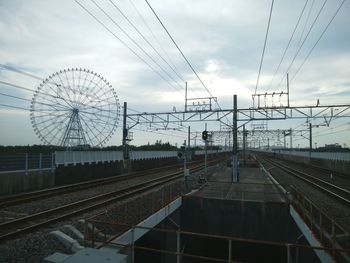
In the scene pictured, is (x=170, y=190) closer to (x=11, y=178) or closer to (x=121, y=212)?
(x=121, y=212)

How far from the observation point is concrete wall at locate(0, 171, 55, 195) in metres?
18.2

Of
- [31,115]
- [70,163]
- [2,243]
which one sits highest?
[31,115]

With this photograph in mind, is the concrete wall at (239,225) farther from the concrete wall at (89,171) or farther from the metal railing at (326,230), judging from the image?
the concrete wall at (89,171)

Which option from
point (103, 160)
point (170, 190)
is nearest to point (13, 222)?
point (170, 190)

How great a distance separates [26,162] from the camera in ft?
65.9

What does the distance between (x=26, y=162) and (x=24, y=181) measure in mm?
1221

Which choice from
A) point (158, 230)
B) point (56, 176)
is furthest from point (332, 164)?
point (158, 230)

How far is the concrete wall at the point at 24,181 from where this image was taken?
18.2m

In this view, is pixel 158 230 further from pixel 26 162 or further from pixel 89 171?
pixel 89 171

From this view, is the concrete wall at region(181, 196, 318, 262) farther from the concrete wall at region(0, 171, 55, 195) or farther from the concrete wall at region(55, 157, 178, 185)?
the concrete wall at region(55, 157, 178, 185)

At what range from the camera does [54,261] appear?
Result: 6934 mm

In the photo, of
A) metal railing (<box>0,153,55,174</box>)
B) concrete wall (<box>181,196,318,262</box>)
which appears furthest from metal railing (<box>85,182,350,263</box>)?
metal railing (<box>0,153,55,174</box>)

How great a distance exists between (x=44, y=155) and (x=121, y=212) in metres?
11.6

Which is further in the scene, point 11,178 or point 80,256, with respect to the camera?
point 11,178
